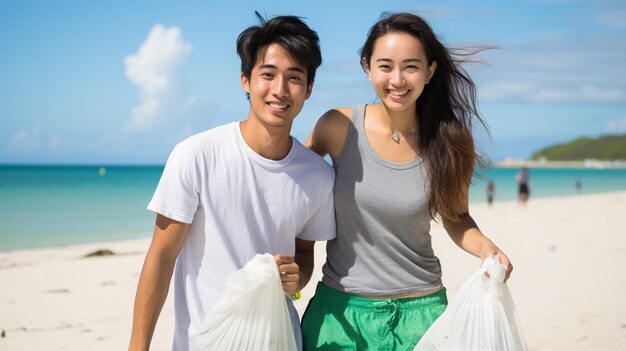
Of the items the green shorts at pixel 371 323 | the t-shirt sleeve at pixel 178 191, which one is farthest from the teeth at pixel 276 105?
the green shorts at pixel 371 323

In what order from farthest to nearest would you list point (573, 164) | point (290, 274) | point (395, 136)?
point (573, 164) → point (395, 136) → point (290, 274)

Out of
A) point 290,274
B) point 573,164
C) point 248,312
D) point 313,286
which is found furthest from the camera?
point 573,164

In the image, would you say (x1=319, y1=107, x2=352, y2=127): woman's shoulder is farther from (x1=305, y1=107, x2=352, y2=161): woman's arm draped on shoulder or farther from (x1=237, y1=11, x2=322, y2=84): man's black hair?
(x1=237, y1=11, x2=322, y2=84): man's black hair

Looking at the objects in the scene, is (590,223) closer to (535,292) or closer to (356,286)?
(535,292)

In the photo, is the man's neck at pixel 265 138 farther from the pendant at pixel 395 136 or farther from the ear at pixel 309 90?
the pendant at pixel 395 136

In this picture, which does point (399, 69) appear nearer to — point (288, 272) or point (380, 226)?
point (380, 226)

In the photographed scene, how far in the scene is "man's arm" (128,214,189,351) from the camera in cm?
248

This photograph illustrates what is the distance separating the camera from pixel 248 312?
7.80 feet

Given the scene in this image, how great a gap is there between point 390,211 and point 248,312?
2.70 ft

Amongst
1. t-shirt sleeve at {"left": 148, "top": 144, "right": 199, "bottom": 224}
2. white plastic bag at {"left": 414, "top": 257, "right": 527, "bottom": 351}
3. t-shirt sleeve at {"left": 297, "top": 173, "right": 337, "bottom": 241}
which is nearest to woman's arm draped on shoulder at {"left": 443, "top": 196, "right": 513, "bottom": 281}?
white plastic bag at {"left": 414, "top": 257, "right": 527, "bottom": 351}

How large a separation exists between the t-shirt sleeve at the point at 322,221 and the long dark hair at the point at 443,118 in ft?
1.52

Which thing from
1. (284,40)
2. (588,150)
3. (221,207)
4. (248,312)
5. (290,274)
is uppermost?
(284,40)

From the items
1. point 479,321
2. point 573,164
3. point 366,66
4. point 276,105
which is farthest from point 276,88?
point 573,164

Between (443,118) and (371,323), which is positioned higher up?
(443,118)
